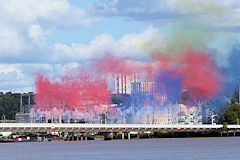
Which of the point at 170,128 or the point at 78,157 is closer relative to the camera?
the point at 78,157

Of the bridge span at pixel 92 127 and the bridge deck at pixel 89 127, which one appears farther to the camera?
the bridge span at pixel 92 127

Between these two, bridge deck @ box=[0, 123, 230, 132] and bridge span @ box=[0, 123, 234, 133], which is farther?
bridge span @ box=[0, 123, 234, 133]

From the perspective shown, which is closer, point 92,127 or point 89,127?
point 89,127

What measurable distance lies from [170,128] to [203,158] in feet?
310

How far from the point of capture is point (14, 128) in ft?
525


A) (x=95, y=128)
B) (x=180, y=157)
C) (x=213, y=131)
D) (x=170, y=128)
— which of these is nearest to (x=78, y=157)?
(x=180, y=157)

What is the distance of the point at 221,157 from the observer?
93875mm

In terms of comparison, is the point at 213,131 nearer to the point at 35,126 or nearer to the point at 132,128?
the point at 132,128

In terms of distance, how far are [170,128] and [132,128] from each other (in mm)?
11445

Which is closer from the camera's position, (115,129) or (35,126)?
(35,126)

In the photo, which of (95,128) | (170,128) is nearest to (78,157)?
(95,128)

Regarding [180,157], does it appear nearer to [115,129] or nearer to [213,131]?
[115,129]

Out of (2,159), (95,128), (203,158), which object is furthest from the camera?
(95,128)

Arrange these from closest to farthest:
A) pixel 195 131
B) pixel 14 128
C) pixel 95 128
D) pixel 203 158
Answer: pixel 203 158, pixel 14 128, pixel 95 128, pixel 195 131
